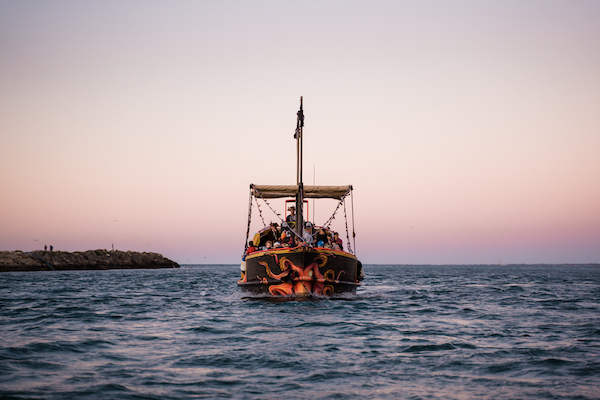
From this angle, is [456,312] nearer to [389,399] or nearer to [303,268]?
[303,268]

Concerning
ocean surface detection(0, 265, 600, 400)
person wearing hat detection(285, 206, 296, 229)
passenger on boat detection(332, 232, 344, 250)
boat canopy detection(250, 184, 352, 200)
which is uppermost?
boat canopy detection(250, 184, 352, 200)

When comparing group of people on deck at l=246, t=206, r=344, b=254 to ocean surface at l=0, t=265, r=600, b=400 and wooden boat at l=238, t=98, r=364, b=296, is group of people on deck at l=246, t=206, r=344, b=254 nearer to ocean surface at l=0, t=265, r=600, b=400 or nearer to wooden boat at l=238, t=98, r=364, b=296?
wooden boat at l=238, t=98, r=364, b=296

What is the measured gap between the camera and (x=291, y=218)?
73.2 feet

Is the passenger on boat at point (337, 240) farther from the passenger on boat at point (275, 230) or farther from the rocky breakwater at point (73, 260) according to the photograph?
the rocky breakwater at point (73, 260)

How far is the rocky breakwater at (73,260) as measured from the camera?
76.0 meters

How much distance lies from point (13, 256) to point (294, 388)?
8338cm

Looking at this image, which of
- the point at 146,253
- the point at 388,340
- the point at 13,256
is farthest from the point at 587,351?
the point at 146,253

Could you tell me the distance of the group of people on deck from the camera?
20500 mm

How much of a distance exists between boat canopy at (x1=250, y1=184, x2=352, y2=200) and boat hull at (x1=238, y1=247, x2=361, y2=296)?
3.42 metres

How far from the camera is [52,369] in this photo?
8336mm

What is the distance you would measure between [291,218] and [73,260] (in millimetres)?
77802

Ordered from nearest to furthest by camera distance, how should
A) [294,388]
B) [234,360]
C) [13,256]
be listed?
[294,388] < [234,360] < [13,256]

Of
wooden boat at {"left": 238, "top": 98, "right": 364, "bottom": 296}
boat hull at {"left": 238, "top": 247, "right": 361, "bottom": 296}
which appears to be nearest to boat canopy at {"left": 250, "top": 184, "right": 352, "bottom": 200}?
wooden boat at {"left": 238, "top": 98, "right": 364, "bottom": 296}

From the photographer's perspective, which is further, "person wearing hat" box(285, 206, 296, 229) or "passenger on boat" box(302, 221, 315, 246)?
"person wearing hat" box(285, 206, 296, 229)
